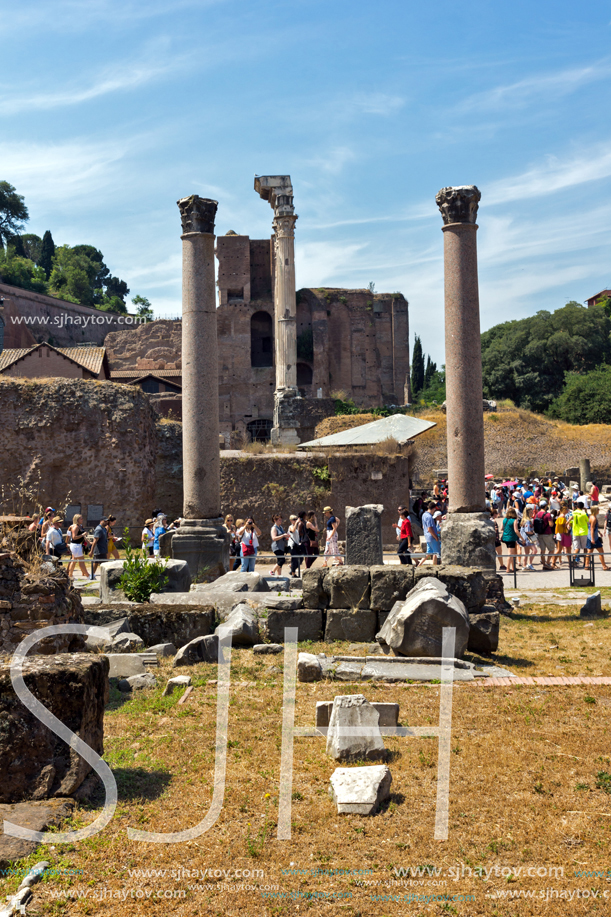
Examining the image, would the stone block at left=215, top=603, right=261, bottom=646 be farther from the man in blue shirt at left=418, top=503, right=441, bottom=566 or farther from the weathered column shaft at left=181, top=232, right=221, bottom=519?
the man in blue shirt at left=418, top=503, right=441, bottom=566

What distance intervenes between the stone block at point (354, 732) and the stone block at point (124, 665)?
2741mm

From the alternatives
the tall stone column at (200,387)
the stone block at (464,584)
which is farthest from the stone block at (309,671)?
the tall stone column at (200,387)

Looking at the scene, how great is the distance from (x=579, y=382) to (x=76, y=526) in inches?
1657

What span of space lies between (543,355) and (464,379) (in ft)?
165

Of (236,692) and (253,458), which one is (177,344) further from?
(236,692)

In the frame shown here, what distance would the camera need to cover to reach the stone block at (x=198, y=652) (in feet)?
25.8

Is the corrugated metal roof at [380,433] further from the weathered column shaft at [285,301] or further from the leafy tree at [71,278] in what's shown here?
the leafy tree at [71,278]

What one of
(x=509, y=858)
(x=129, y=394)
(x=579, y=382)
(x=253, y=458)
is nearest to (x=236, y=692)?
(x=509, y=858)

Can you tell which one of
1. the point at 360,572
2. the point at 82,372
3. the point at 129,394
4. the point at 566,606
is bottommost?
the point at 566,606

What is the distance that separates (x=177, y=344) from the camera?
181ft

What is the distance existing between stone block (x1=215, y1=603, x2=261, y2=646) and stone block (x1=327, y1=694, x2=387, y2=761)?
10.3ft

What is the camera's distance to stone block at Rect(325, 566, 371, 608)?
8.95 m

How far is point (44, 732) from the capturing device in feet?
14.3

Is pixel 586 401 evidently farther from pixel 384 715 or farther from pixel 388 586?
pixel 384 715
